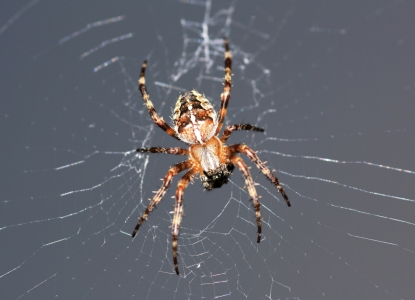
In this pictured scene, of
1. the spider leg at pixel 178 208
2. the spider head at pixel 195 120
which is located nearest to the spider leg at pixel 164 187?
the spider leg at pixel 178 208

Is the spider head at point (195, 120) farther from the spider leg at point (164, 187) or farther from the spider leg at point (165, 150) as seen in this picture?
the spider leg at point (164, 187)

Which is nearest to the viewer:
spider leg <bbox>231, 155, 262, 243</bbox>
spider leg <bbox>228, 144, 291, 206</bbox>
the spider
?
spider leg <bbox>231, 155, 262, 243</bbox>

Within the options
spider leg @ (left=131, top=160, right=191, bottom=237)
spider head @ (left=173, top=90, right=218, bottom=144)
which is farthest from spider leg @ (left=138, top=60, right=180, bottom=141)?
spider leg @ (left=131, top=160, right=191, bottom=237)

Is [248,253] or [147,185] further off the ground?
[147,185]

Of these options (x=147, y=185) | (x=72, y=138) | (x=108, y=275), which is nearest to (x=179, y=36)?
(x=72, y=138)

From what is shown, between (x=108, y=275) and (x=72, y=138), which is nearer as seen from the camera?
(x=108, y=275)

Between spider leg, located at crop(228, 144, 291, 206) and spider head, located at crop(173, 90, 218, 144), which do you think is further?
spider head, located at crop(173, 90, 218, 144)

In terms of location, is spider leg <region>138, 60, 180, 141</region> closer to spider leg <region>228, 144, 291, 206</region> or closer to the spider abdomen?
the spider abdomen

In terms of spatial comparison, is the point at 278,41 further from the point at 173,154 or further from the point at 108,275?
the point at 108,275
